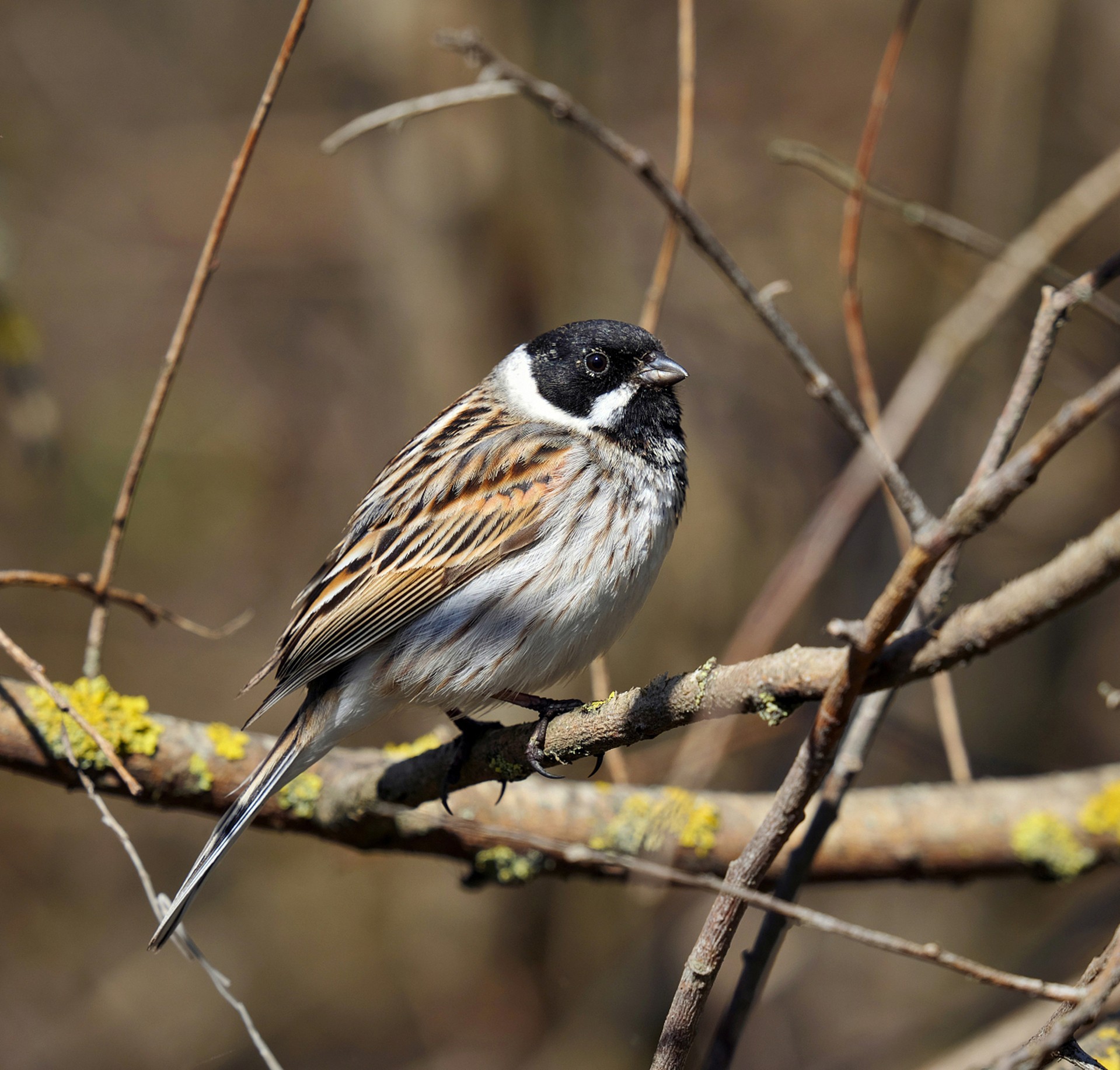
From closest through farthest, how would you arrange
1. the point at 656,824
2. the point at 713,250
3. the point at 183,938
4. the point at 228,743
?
the point at 183,938, the point at 713,250, the point at 228,743, the point at 656,824

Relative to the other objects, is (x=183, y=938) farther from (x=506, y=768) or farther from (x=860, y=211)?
(x=860, y=211)

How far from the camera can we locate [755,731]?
4.02 m

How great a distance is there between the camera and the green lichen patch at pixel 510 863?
3.35m

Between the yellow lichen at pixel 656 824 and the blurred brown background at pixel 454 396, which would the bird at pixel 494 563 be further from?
the blurred brown background at pixel 454 396

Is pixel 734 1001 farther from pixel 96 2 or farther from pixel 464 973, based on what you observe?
pixel 96 2

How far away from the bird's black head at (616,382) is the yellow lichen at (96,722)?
1.58 m

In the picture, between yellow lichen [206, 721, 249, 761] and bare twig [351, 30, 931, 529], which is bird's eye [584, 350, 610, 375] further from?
yellow lichen [206, 721, 249, 761]

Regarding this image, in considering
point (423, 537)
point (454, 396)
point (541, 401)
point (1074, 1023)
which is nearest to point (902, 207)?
point (541, 401)

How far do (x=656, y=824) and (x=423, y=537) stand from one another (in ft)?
3.65

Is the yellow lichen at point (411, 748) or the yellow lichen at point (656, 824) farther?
the yellow lichen at point (411, 748)

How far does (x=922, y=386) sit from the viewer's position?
3.32 m

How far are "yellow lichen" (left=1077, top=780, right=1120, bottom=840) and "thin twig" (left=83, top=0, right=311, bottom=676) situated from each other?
3.03m

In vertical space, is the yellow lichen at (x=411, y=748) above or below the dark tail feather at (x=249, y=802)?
above

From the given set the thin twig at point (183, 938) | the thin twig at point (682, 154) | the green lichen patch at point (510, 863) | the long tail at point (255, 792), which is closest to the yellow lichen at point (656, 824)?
the green lichen patch at point (510, 863)
